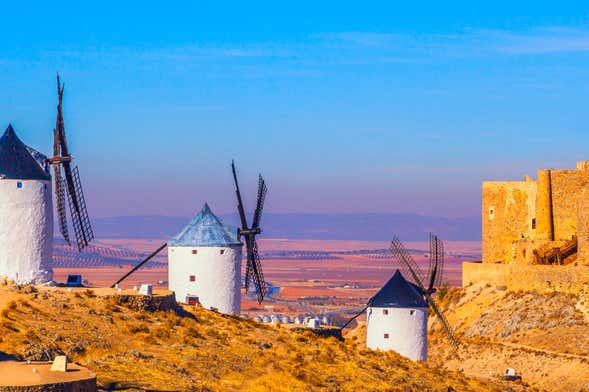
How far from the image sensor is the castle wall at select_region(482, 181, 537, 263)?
51125 mm

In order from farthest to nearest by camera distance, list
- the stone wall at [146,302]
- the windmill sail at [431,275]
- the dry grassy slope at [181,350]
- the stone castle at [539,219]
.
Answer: the stone castle at [539,219] < the windmill sail at [431,275] < the stone wall at [146,302] < the dry grassy slope at [181,350]

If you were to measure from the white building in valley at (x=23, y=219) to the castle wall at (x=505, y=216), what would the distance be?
926 inches

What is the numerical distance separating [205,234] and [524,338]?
1294 centimetres

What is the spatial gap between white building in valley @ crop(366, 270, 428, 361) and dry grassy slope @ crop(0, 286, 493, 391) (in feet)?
10.7

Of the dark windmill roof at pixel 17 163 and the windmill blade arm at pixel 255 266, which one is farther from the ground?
the dark windmill roof at pixel 17 163

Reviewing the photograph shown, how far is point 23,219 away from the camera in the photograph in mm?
31391

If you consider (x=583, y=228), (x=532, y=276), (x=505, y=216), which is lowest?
(x=532, y=276)

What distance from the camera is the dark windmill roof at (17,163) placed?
31.6 m

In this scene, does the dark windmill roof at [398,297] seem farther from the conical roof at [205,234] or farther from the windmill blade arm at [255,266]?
the conical roof at [205,234]

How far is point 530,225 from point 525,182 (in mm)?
1579

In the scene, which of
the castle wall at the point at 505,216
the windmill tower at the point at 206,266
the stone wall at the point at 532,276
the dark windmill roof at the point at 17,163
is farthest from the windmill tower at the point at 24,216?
the castle wall at the point at 505,216

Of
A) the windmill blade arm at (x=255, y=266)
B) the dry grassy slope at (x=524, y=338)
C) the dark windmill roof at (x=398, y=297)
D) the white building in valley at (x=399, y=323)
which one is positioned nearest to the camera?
the windmill blade arm at (x=255, y=266)

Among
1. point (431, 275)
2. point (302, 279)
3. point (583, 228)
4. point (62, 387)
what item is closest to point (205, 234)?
point (431, 275)

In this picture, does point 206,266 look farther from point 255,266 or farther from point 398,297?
point 398,297
